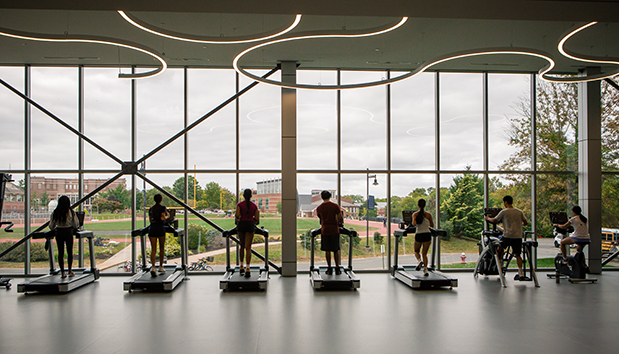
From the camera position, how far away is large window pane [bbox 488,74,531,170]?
28.8ft

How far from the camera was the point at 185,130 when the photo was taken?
8.29m

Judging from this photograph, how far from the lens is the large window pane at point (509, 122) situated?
345 inches

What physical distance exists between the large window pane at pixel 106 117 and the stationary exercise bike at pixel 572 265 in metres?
8.78

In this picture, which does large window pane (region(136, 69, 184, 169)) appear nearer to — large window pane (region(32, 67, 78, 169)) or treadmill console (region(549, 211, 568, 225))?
large window pane (region(32, 67, 78, 169))

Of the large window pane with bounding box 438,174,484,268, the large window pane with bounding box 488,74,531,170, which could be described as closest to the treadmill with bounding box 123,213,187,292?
the large window pane with bounding box 438,174,484,268

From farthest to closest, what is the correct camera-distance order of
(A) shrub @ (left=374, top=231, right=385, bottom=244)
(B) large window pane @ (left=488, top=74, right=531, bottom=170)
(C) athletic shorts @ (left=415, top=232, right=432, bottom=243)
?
(B) large window pane @ (left=488, top=74, right=531, bottom=170) → (A) shrub @ (left=374, top=231, right=385, bottom=244) → (C) athletic shorts @ (left=415, top=232, right=432, bottom=243)

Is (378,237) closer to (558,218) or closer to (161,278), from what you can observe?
(558,218)

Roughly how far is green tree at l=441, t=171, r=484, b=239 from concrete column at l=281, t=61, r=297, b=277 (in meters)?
3.37

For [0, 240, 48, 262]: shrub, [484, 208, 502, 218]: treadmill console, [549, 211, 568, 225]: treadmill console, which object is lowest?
[0, 240, 48, 262]: shrub

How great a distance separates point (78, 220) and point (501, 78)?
9186 mm

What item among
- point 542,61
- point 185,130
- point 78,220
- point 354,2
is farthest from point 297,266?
point 542,61

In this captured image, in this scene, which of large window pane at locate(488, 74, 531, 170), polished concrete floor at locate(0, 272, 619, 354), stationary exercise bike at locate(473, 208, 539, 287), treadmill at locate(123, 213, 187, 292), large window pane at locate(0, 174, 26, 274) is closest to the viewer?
polished concrete floor at locate(0, 272, 619, 354)

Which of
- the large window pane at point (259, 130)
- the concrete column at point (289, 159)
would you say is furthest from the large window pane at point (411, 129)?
the large window pane at point (259, 130)

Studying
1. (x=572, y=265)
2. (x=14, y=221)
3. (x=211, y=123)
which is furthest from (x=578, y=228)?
(x=14, y=221)
